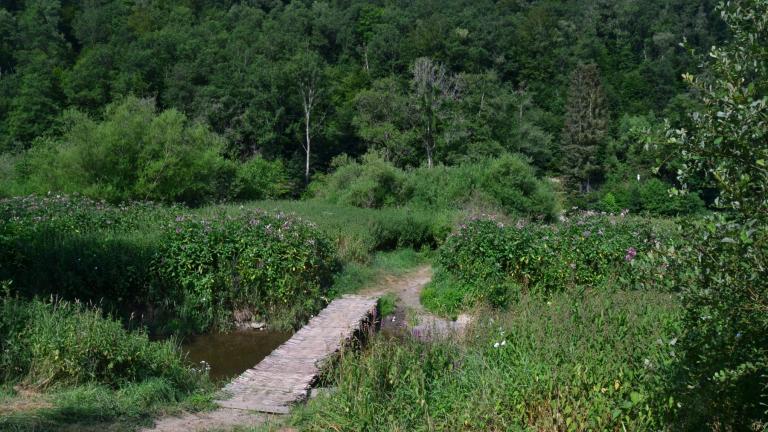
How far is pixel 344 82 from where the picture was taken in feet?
165

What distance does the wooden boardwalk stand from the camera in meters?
6.64

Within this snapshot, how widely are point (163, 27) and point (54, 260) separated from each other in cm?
4967

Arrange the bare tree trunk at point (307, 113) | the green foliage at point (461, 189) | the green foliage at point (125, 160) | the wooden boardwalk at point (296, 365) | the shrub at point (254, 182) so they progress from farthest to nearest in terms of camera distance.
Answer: the bare tree trunk at point (307, 113)
the shrub at point (254, 182)
the green foliage at point (461, 189)
the green foliage at point (125, 160)
the wooden boardwalk at point (296, 365)

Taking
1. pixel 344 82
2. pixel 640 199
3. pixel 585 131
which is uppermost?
pixel 344 82

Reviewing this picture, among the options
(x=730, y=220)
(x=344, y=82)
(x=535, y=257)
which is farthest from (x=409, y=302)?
(x=344, y=82)

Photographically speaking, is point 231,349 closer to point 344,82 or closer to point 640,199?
point 640,199

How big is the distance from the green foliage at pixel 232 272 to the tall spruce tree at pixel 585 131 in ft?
123

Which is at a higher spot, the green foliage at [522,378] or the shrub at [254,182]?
the green foliage at [522,378]

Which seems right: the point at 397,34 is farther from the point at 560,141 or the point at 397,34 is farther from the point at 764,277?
the point at 764,277

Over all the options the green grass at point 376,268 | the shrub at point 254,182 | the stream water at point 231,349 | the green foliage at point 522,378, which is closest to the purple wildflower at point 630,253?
the green foliage at point 522,378

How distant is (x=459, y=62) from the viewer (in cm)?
5300

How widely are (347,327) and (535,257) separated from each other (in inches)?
142

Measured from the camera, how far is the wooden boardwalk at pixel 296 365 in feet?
21.8

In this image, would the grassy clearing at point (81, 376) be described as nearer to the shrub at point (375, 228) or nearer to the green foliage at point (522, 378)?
the green foliage at point (522, 378)
